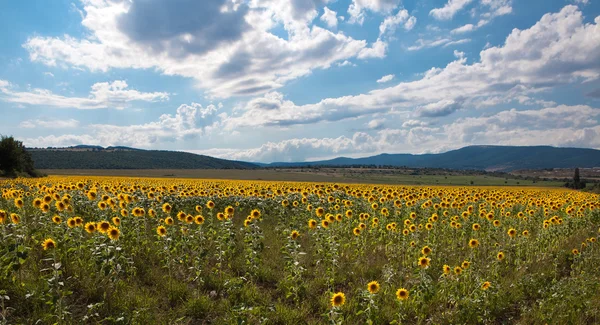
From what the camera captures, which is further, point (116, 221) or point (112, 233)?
point (116, 221)

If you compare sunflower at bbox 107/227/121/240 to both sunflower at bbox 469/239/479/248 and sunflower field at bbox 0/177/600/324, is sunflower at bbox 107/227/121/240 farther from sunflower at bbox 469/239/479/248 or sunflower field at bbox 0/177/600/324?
sunflower at bbox 469/239/479/248

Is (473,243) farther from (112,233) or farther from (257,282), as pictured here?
(112,233)

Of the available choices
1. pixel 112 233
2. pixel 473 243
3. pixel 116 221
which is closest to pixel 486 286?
pixel 473 243

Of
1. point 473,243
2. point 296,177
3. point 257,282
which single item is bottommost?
point 296,177

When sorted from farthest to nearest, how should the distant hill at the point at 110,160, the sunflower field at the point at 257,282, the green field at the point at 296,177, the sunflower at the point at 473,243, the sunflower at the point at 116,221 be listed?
the distant hill at the point at 110,160
the green field at the point at 296,177
the sunflower at the point at 473,243
the sunflower at the point at 116,221
the sunflower field at the point at 257,282

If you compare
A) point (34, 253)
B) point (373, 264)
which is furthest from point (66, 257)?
point (373, 264)

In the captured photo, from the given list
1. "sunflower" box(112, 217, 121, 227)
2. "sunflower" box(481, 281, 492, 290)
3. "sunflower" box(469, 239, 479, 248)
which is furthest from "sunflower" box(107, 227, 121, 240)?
"sunflower" box(469, 239, 479, 248)

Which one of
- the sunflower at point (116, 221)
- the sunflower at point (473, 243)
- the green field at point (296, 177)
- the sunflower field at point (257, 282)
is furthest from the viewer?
the green field at point (296, 177)

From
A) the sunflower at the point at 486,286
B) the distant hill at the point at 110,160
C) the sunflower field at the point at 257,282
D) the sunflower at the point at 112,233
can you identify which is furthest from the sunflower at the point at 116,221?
the distant hill at the point at 110,160

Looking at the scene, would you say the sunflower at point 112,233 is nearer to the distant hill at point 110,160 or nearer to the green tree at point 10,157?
the green tree at point 10,157

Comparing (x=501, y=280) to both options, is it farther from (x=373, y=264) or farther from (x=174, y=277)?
(x=174, y=277)

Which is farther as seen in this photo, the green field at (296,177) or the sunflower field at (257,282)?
the green field at (296,177)

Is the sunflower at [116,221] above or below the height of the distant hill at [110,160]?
below

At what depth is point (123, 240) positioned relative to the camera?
330 inches
